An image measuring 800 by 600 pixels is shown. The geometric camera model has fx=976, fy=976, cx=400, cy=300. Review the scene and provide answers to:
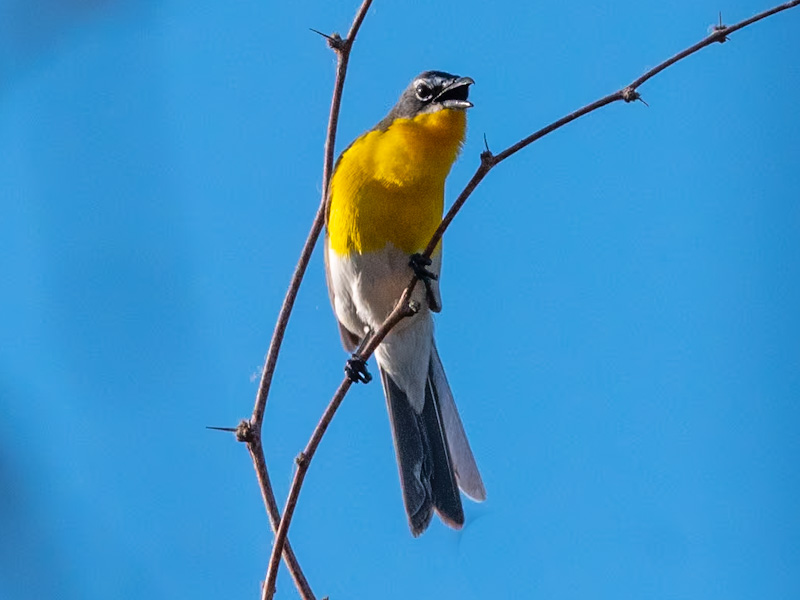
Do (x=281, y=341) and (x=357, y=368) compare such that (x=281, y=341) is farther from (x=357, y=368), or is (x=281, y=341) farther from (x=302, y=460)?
(x=357, y=368)

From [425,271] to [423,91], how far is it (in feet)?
3.20

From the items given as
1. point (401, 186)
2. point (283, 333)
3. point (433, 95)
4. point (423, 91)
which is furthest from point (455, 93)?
point (283, 333)

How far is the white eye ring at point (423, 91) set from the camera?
4.56 m

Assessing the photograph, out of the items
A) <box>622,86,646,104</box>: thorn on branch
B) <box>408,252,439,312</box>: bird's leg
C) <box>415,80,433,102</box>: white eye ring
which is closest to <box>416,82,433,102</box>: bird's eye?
<box>415,80,433,102</box>: white eye ring

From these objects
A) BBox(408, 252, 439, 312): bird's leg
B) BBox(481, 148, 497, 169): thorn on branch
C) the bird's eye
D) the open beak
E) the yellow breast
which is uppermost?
the bird's eye

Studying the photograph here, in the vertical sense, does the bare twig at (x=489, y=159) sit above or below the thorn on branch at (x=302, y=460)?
above

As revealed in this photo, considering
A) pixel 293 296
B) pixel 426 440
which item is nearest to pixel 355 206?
pixel 426 440

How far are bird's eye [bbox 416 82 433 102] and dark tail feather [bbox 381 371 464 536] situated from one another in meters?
1.49

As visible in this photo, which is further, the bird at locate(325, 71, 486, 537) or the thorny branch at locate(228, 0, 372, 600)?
the bird at locate(325, 71, 486, 537)

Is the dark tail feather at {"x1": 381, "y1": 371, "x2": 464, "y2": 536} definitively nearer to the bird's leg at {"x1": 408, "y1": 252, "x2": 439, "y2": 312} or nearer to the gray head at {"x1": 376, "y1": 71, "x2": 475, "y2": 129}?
the bird's leg at {"x1": 408, "y1": 252, "x2": 439, "y2": 312}

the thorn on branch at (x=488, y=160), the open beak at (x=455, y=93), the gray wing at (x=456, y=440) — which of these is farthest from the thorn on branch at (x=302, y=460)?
the open beak at (x=455, y=93)

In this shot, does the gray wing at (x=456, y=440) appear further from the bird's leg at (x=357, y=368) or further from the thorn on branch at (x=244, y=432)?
the thorn on branch at (x=244, y=432)

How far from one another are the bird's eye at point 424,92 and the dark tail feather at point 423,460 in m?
1.49

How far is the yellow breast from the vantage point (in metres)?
4.36
